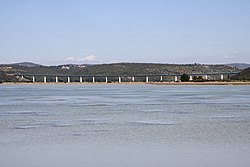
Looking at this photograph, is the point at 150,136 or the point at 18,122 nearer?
the point at 150,136

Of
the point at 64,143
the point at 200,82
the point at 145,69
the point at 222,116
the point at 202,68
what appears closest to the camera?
the point at 64,143

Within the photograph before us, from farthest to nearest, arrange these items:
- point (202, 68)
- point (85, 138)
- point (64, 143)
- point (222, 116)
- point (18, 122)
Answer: point (202, 68)
point (222, 116)
point (18, 122)
point (85, 138)
point (64, 143)

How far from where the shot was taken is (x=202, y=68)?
186000mm

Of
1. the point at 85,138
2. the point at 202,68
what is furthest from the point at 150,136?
the point at 202,68

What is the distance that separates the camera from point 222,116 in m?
22.9

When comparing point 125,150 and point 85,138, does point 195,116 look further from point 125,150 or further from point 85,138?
point 125,150

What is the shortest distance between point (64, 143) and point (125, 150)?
2.29 metres

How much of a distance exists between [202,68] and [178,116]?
542 ft

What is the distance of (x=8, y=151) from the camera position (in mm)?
13172

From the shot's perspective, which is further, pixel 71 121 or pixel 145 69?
pixel 145 69

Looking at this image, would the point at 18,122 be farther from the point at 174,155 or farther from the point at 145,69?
the point at 145,69

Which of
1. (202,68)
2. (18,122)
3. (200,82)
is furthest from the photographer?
(202,68)

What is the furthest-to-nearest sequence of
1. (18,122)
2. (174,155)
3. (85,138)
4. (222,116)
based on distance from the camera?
(222,116) → (18,122) → (85,138) → (174,155)

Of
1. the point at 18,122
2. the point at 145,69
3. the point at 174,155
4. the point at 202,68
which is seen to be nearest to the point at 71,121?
the point at 18,122
